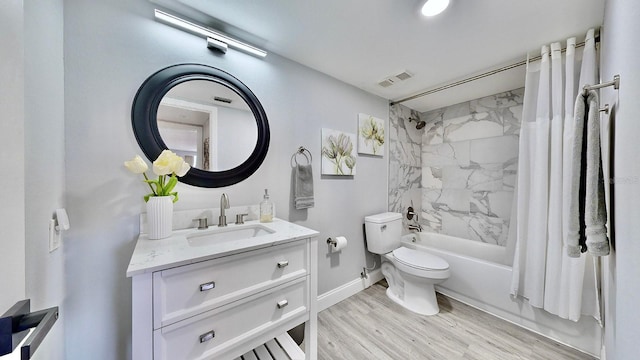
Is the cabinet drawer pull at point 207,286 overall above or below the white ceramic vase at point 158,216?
below

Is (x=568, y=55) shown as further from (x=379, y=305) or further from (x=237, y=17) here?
(x=379, y=305)

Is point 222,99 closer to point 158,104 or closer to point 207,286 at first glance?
point 158,104

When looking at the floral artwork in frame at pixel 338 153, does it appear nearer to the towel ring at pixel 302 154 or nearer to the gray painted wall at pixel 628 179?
the towel ring at pixel 302 154

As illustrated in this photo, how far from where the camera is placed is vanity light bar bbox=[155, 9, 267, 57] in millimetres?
1206

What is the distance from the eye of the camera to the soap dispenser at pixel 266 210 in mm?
1502

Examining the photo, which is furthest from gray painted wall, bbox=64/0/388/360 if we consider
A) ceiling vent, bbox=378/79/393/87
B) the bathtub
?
the bathtub

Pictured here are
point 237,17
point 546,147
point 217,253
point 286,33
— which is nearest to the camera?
point 217,253

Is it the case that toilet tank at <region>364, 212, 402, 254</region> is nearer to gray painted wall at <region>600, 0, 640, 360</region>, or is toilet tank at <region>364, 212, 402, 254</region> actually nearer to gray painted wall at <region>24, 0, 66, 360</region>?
gray painted wall at <region>600, 0, 640, 360</region>

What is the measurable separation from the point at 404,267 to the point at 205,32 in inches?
94.1

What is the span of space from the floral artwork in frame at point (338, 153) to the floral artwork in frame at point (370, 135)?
12cm

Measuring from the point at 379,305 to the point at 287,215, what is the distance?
126 centimetres

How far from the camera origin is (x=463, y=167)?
269cm

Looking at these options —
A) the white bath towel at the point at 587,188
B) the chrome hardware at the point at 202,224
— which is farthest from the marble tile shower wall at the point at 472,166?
the chrome hardware at the point at 202,224

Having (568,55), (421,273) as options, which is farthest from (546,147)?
(421,273)
